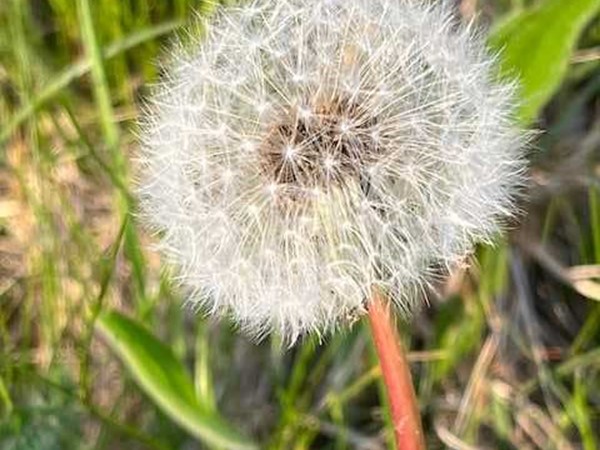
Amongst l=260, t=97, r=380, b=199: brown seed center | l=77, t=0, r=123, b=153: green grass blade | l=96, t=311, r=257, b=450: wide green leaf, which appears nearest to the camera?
l=260, t=97, r=380, b=199: brown seed center

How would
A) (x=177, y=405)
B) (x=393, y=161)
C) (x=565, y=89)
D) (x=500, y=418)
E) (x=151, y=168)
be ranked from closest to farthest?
(x=393, y=161) → (x=151, y=168) → (x=177, y=405) → (x=500, y=418) → (x=565, y=89)

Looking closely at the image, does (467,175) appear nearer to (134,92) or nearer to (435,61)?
(435,61)

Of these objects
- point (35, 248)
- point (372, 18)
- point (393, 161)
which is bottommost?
point (35, 248)

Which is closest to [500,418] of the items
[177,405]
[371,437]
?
[371,437]

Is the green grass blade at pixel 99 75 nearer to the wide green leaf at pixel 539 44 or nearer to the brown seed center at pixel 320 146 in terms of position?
the brown seed center at pixel 320 146

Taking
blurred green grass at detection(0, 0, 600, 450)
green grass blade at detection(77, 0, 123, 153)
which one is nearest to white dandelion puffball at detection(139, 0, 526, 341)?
green grass blade at detection(77, 0, 123, 153)

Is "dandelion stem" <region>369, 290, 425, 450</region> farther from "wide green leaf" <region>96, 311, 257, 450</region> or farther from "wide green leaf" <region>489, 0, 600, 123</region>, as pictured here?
"wide green leaf" <region>489, 0, 600, 123</region>

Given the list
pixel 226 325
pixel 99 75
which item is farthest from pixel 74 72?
pixel 226 325
